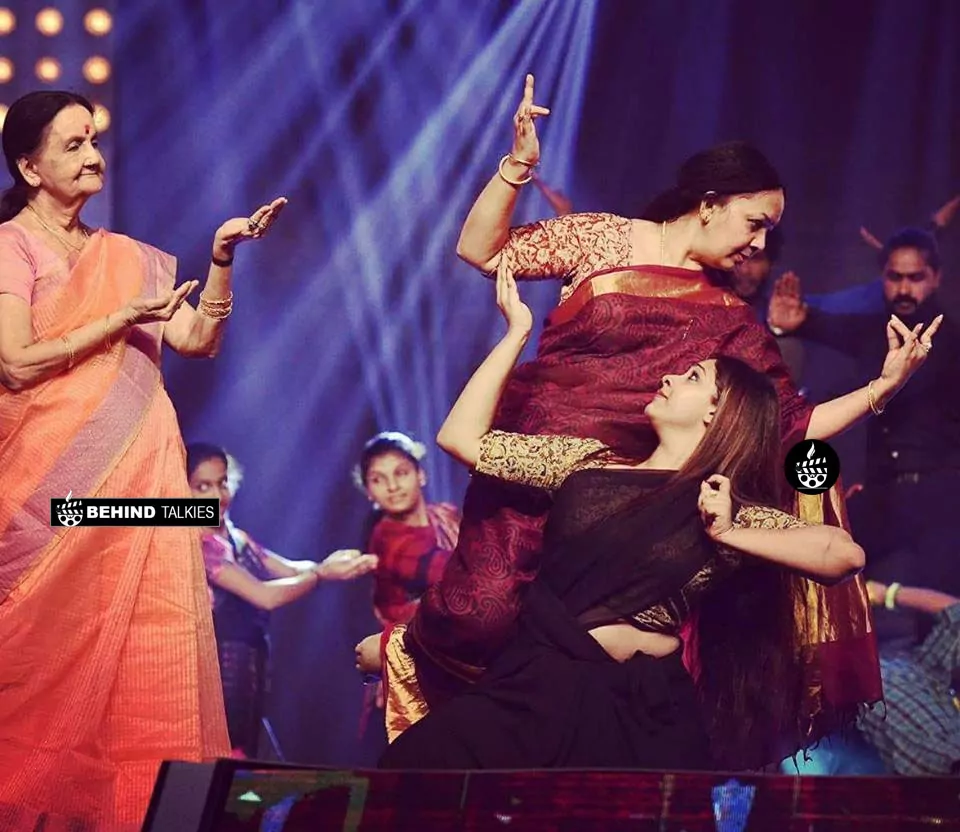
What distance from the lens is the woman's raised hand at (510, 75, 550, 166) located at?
3143mm

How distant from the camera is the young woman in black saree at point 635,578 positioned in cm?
293

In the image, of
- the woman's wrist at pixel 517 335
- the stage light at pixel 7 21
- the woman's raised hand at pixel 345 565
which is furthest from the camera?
the woman's raised hand at pixel 345 565

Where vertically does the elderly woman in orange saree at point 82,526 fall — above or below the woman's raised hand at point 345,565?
above

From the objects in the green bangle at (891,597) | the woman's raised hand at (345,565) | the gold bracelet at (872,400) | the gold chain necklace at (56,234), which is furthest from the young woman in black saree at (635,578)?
the woman's raised hand at (345,565)

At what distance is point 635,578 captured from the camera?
2.99 m

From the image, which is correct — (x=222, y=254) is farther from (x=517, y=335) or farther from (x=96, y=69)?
(x=96, y=69)

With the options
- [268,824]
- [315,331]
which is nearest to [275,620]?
[315,331]

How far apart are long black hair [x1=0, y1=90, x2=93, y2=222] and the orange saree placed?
18cm

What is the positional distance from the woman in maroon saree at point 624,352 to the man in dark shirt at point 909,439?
1.23 metres

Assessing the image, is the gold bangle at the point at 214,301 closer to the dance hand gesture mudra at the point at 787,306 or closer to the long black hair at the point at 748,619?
the long black hair at the point at 748,619

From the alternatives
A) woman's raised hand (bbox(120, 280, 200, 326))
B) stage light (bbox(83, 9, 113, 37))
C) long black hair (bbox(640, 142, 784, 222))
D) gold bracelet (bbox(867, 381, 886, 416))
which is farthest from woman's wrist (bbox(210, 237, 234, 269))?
stage light (bbox(83, 9, 113, 37))

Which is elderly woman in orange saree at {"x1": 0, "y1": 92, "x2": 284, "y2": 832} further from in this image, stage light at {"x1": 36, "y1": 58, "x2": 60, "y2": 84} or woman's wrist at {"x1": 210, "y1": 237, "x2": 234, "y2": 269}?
stage light at {"x1": 36, "y1": 58, "x2": 60, "y2": 84}

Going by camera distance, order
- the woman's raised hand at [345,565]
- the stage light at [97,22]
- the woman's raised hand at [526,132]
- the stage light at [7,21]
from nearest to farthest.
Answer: the woman's raised hand at [526,132] < the stage light at [7,21] < the stage light at [97,22] < the woman's raised hand at [345,565]

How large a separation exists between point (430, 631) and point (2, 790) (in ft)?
2.77
